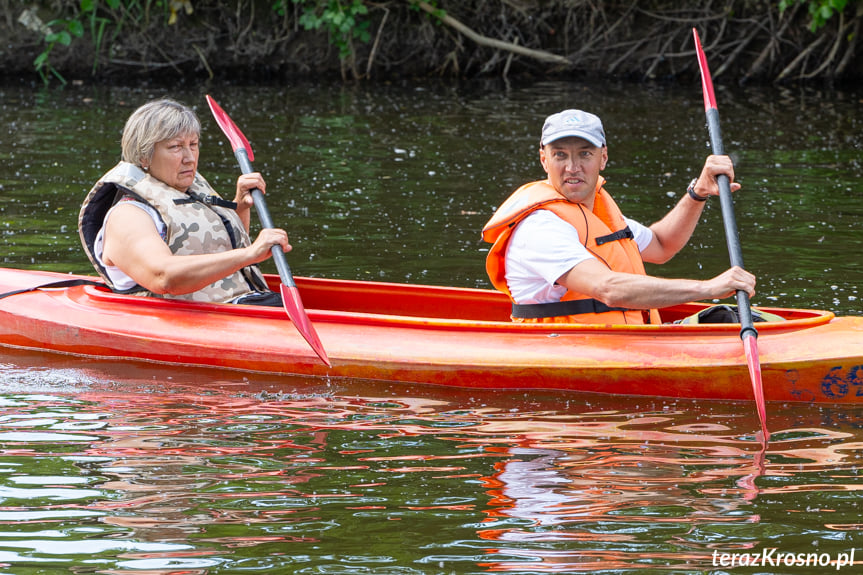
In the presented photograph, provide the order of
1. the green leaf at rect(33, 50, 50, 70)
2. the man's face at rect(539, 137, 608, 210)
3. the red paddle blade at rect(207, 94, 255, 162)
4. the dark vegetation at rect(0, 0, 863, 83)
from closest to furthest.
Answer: the man's face at rect(539, 137, 608, 210) < the red paddle blade at rect(207, 94, 255, 162) < the green leaf at rect(33, 50, 50, 70) < the dark vegetation at rect(0, 0, 863, 83)

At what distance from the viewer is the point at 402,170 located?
30.0 feet

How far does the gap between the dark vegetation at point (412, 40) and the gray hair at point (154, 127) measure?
981cm

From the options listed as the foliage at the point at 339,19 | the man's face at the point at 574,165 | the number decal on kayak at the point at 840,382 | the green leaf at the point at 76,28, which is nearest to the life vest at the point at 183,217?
the man's face at the point at 574,165

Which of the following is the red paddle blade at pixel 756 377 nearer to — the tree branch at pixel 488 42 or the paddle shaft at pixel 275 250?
the paddle shaft at pixel 275 250

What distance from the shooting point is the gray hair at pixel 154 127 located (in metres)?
4.52

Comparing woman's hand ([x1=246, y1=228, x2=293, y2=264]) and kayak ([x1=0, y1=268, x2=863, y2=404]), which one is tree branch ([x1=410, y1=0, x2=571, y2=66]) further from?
woman's hand ([x1=246, y1=228, x2=293, y2=264])

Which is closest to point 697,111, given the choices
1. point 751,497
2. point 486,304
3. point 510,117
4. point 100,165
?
point 510,117

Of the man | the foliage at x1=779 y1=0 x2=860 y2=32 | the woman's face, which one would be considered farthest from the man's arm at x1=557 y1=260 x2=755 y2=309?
the foliage at x1=779 y1=0 x2=860 y2=32

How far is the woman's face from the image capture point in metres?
4.56

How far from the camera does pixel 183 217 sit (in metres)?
4.61

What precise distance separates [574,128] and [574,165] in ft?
0.52

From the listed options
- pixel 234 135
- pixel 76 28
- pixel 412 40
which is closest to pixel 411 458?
pixel 234 135

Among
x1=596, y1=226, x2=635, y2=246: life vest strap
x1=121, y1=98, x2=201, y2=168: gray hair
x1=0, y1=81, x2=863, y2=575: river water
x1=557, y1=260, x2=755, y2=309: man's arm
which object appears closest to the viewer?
x1=0, y1=81, x2=863, y2=575: river water

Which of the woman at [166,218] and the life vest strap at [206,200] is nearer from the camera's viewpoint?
the woman at [166,218]
